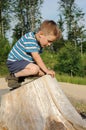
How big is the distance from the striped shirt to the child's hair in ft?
0.58

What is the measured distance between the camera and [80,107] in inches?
332

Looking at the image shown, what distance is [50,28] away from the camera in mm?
4898

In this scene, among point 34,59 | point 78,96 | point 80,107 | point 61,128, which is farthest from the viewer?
point 78,96

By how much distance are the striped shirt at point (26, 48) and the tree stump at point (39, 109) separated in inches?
16.2

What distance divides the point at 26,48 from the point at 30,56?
112mm

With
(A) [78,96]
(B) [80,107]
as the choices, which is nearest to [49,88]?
(B) [80,107]

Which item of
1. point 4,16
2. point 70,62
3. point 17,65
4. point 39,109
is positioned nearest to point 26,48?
point 17,65

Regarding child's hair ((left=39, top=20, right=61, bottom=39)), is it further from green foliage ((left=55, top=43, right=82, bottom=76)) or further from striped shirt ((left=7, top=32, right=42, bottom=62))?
green foliage ((left=55, top=43, right=82, bottom=76))

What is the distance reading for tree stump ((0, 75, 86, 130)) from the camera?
4602 millimetres

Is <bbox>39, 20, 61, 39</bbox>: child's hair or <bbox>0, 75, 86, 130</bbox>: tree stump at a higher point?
<bbox>39, 20, 61, 39</bbox>: child's hair

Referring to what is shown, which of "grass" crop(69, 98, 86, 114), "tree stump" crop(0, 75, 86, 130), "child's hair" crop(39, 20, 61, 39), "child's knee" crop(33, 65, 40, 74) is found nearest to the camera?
"tree stump" crop(0, 75, 86, 130)

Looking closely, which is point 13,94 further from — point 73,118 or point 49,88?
point 73,118

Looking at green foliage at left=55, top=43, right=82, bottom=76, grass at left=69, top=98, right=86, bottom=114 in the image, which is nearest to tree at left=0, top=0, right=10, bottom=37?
green foliage at left=55, top=43, right=82, bottom=76

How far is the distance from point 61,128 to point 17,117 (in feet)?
1.66
